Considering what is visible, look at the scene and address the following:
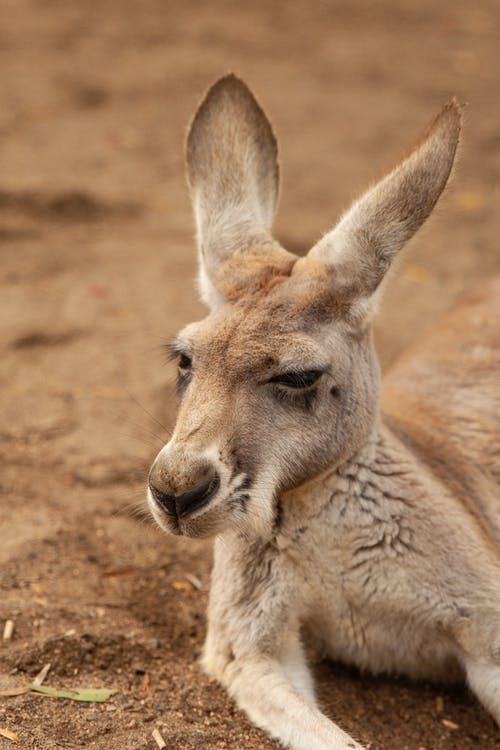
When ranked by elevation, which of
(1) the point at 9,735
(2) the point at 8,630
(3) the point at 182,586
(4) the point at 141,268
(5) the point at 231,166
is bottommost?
(1) the point at 9,735

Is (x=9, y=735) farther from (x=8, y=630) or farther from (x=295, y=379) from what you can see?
(x=295, y=379)

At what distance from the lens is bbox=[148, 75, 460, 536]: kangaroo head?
3.70m

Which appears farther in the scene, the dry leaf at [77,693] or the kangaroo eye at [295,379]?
the dry leaf at [77,693]

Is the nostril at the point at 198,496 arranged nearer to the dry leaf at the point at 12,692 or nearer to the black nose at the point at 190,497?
the black nose at the point at 190,497

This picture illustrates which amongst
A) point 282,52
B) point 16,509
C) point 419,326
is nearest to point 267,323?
point 16,509

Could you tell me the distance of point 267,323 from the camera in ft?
13.0

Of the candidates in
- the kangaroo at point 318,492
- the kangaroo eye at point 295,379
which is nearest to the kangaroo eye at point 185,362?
the kangaroo at point 318,492

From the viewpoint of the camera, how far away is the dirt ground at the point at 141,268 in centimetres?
436

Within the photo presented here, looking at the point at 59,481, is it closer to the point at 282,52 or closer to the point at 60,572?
the point at 60,572

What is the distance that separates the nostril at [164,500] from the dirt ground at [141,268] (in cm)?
88

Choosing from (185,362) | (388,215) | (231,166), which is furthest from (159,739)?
(231,166)

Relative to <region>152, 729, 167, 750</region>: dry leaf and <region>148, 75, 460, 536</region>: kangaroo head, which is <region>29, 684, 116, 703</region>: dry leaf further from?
<region>148, 75, 460, 536</region>: kangaroo head

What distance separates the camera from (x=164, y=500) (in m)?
3.68

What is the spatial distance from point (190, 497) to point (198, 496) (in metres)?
0.03
